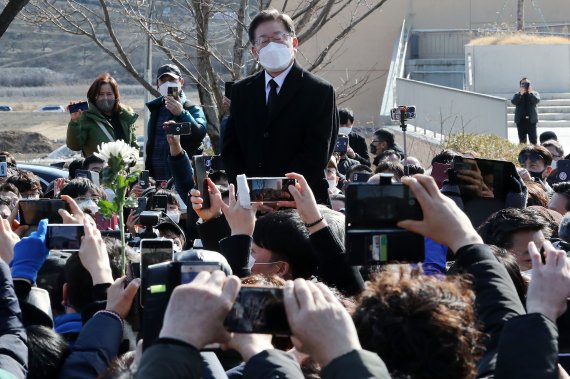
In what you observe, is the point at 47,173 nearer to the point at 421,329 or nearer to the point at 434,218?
the point at 434,218

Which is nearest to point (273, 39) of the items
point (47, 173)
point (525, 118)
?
point (47, 173)

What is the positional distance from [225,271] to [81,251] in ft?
4.20

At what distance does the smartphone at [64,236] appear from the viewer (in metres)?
4.65

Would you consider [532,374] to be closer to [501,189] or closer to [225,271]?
[225,271]

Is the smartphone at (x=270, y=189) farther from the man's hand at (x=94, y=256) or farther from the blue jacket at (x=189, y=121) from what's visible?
the blue jacket at (x=189, y=121)

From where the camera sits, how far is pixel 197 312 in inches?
113

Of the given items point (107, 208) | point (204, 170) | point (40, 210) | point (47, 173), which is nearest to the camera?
point (107, 208)

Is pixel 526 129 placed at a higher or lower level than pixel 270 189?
lower

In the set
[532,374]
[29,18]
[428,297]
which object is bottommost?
[532,374]

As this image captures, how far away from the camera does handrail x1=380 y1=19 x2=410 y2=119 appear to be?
30.7 m

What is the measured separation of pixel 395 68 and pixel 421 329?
31762 mm

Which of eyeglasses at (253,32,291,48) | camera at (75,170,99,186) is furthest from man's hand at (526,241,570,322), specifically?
camera at (75,170,99,186)

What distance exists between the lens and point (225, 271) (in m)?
3.27

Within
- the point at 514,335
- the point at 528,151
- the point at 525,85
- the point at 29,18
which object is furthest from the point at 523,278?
the point at 525,85
